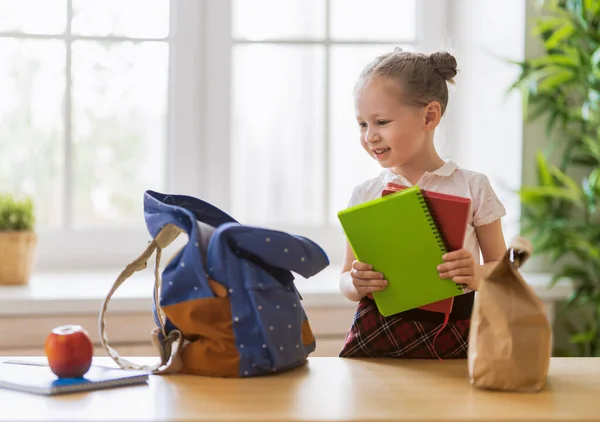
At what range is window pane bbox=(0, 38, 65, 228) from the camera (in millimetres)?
2830

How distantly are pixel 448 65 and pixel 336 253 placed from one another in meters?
1.43

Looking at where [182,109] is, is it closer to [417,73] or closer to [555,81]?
[555,81]

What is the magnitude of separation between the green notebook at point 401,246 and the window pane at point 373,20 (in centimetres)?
168

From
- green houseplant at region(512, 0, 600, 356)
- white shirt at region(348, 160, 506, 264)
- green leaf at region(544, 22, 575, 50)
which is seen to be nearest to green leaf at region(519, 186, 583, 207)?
green houseplant at region(512, 0, 600, 356)

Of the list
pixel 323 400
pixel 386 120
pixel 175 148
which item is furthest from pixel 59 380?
pixel 175 148

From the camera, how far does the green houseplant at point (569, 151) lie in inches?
102

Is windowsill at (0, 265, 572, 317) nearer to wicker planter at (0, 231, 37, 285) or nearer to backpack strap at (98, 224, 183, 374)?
wicker planter at (0, 231, 37, 285)

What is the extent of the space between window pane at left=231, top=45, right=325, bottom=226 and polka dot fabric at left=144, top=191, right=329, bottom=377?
1609 mm

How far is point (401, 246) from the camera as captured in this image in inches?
55.7

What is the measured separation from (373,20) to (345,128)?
1.27 ft

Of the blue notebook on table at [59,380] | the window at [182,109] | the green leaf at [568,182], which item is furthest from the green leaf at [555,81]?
the blue notebook on table at [59,380]

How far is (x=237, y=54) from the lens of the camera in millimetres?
2945

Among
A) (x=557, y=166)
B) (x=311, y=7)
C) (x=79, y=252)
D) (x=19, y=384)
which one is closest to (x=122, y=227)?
(x=79, y=252)

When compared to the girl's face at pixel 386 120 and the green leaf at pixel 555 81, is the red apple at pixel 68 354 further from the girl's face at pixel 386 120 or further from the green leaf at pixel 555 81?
the green leaf at pixel 555 81
